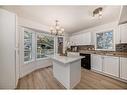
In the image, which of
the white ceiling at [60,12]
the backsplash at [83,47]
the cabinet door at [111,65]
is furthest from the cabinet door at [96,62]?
the white ceiling at [60,12]

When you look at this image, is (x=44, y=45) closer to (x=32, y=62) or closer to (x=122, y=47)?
(x=32, y=62)

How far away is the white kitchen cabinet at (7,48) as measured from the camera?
2254 mm

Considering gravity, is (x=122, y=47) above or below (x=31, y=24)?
below

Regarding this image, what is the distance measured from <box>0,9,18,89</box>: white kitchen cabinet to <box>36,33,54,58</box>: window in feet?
8.79

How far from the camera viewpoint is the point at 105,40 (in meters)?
4.71

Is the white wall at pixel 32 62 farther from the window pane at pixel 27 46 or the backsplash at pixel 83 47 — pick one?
the backsplash at pixel 83 47

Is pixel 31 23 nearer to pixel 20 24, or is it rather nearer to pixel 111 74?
pixel 20 24

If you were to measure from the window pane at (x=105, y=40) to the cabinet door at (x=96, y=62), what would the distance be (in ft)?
2.46

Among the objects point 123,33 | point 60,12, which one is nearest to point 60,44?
point 60,12

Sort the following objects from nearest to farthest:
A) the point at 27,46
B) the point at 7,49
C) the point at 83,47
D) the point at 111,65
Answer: the point at 7,49 < the point at 111,65 < the point at 27,46 < the point at 83,47

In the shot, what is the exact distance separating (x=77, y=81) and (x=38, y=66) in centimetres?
259

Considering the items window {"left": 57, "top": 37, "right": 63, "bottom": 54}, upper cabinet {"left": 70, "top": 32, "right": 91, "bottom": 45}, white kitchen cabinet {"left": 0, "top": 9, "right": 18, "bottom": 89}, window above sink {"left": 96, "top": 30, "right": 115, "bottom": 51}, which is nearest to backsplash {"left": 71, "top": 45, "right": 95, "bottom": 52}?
upper cabinet {"left": 70, "top": 32, "right": 91, "bottom": 45}

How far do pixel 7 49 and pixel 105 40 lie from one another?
415 centimetres
